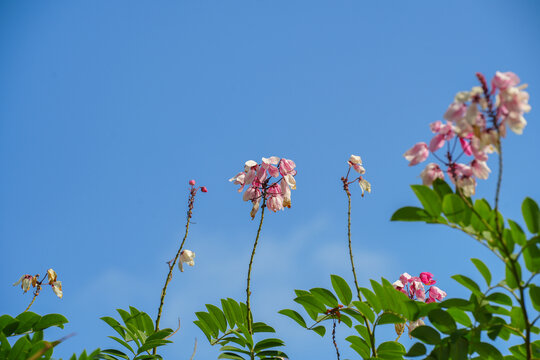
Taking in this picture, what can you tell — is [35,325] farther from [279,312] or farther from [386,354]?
[386,354]

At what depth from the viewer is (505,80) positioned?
1851 millimetres

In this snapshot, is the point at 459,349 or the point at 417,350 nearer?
the point at 459,349

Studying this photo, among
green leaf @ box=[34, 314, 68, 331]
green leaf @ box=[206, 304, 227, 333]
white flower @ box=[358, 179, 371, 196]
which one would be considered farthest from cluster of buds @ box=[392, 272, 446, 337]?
green leaf @ box=[34, 314, 68, 331]

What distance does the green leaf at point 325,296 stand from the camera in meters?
2.76

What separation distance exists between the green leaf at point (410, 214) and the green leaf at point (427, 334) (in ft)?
1.74

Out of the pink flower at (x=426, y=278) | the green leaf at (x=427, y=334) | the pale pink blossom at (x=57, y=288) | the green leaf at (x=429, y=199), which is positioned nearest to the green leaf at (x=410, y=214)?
the green leaf at (x=429, y=199)

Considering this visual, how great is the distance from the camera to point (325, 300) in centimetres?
Answer: 278

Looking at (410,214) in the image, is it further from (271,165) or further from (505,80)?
(271,165)

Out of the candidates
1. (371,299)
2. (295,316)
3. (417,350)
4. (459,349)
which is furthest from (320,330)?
(459,349)

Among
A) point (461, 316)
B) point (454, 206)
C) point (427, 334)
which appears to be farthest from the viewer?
point (461, 316)

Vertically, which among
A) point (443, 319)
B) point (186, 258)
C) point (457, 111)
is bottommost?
point (443, 319)

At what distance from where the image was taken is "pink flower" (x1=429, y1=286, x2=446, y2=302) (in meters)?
3.54

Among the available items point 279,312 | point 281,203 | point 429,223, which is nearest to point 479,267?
point 429,223

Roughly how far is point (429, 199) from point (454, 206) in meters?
0.10
